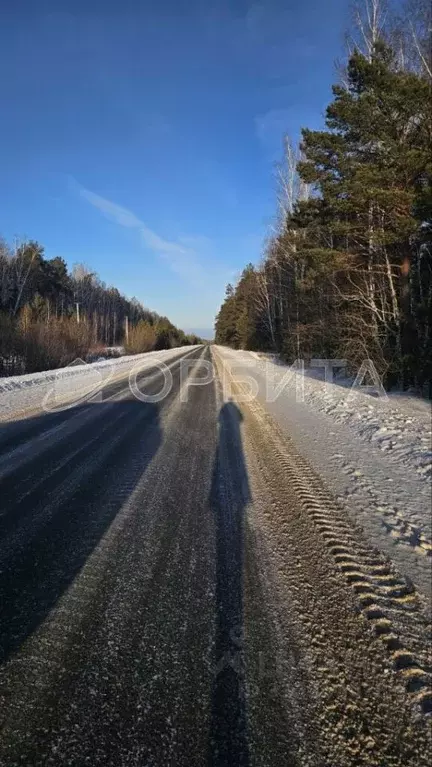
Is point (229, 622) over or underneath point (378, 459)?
underneath

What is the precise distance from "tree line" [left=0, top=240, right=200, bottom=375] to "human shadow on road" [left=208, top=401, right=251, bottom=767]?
17436 millimetres

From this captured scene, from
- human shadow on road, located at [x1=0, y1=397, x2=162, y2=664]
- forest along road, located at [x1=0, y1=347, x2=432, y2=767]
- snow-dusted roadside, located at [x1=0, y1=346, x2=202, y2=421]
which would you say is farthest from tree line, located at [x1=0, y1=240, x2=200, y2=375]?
forest along road, located at [x1=0, y1=347, x2=432, y2=767]

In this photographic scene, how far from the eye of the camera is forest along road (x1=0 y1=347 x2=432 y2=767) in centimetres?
164

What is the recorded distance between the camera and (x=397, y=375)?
11.7 metres

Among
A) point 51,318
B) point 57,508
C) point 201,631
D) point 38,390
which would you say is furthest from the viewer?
point 51,318

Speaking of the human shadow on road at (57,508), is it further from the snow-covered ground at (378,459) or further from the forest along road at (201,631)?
the snow-covered ground at (378,459)

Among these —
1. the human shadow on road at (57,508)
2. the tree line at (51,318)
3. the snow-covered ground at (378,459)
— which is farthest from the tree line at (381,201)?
the tree line at (51,318)

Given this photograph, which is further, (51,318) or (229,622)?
(51,318)

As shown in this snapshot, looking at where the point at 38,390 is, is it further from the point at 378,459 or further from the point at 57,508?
the point at 378,459

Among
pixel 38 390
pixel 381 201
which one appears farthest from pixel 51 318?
pixel 381 201

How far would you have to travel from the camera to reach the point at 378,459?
5383mm

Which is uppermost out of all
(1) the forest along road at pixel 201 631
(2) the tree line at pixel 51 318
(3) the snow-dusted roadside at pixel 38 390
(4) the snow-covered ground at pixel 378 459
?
(2) the tree line at pixel 51 318

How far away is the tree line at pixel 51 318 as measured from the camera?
64.5 feet

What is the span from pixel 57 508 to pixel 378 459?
4.06m
